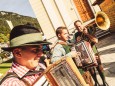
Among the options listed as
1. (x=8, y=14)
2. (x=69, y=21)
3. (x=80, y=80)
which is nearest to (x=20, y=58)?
(x=80, y=80)

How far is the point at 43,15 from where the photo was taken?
22.7 metres

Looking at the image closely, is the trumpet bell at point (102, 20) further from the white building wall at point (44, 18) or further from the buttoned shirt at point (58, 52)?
the white building wall at point (44, 18)

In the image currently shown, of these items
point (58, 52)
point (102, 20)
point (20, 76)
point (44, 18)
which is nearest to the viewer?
point (20, 76)

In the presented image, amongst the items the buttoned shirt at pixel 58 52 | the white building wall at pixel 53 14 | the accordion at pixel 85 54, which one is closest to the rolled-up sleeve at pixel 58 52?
the buttoned shirt at pixel 58 52

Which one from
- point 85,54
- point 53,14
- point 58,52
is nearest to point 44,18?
point 53,14

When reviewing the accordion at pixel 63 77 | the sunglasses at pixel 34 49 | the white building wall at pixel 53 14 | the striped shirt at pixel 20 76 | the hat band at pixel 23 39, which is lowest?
the accordion at pixel 63 77

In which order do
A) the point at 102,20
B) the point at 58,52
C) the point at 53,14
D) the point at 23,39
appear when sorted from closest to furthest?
the point at 23,39 < the point at 58,52 < the point at 102,20 < the point at 53,14

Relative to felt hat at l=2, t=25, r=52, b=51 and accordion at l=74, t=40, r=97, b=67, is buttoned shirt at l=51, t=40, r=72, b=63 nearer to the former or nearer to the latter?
accordion at l=74, t=40, r=97, b=67

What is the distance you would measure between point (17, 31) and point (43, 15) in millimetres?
20512

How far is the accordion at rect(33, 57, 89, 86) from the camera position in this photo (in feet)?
7.43

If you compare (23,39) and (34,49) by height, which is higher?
(23,39)

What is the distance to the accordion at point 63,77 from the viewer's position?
7.43 feet

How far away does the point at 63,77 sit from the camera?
2.36m

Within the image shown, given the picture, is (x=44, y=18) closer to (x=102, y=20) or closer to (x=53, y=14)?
(x=53, y=14)
